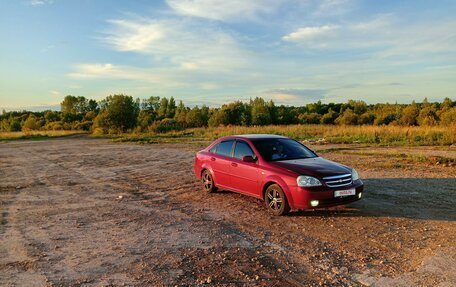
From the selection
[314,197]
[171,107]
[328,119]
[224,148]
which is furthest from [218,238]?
[171,107]

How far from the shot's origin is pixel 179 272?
191 inches

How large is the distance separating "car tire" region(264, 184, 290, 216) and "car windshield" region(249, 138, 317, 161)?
2.49 ft

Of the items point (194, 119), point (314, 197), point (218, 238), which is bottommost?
point (218, 238)

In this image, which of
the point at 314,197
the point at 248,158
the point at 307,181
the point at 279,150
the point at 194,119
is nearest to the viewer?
the point at 314,197

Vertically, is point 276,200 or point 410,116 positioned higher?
point 410,116

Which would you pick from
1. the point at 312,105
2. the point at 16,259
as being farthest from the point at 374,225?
the point at 312,105

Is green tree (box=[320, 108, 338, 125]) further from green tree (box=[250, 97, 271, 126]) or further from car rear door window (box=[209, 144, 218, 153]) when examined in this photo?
car rear door window (box=[209, 144, 218, 153])

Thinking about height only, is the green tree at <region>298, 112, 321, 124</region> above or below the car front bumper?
above

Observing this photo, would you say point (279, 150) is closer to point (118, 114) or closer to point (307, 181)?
point (307, 181)

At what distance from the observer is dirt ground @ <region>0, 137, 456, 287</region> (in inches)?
187

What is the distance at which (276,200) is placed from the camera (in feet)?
25.3

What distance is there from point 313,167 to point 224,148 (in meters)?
2.69

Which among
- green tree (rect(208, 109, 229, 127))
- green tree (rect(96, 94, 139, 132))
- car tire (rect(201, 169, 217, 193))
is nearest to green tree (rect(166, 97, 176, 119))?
green tree (rect(208, 109, 229, 127))

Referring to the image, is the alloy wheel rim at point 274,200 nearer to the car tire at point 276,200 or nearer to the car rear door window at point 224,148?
the car tire at point 276,200
